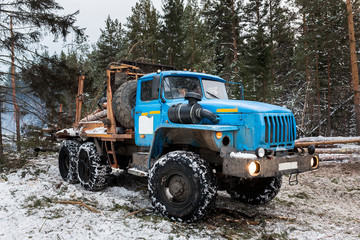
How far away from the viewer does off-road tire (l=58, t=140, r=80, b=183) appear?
7953 millimetres

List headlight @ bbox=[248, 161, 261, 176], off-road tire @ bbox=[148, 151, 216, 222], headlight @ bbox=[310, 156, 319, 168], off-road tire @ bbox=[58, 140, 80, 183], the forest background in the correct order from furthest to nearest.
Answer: the forest background → off-road tire @ bbox=[58, 140, 80, 183] → headlight @ bbox=[310, 156, 319, 168] → off-road tire @ bbox=[148, 151, 216, 222] → headlight @ bbox=[248, 161, 261, 176]

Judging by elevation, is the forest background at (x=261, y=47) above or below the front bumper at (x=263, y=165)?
above

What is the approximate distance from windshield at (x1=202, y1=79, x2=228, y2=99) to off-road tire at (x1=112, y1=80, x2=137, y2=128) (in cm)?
176

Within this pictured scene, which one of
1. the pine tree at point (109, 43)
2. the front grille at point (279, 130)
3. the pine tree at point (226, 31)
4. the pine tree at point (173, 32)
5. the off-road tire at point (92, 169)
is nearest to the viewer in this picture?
Result: the front grille at point (279, 130)

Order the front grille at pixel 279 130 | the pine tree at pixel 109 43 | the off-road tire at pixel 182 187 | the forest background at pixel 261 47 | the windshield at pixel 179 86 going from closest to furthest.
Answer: the off-road tire at pixel 182 187
the front grille at pixel 279 130
the windshield at pixel 179 86
the forest background at pixel 261 47
the pine tree at pixel 109 43

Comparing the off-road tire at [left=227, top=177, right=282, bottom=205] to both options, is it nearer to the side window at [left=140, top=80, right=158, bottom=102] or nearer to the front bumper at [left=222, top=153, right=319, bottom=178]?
the front bumper at [left=222, top=153, right=319, bottom=178]

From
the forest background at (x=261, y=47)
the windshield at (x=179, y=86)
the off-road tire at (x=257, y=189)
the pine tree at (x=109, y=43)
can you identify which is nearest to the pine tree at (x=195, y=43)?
the forest background at (x=261, y=47)

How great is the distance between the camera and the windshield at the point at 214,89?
616cm

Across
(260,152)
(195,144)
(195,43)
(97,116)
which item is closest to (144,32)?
(195,43)

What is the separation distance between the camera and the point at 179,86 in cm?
594

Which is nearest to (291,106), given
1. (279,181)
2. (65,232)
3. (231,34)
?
→ (231,34)

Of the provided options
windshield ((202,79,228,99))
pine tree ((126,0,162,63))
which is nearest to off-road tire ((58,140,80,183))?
windshield ((202,79,228,99))

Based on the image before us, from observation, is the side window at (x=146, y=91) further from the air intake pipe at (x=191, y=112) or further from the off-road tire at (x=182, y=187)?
the off-road tire at (x=182, y=187)

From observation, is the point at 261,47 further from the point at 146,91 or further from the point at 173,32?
the point at 146,91
